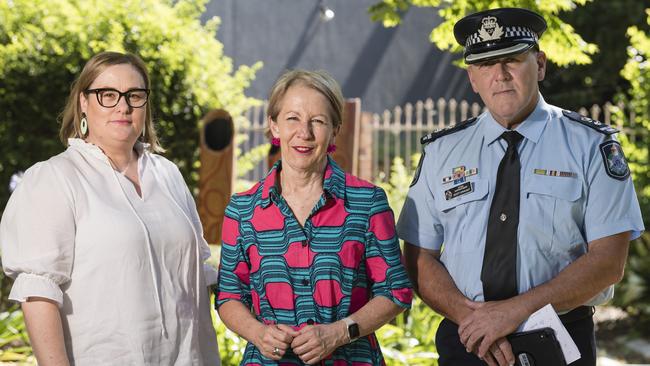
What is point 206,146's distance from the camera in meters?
7.26

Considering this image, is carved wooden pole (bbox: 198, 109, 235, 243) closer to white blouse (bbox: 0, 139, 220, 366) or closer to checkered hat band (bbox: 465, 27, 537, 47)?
white blouse (bbox: 0, 139, 220, 366)

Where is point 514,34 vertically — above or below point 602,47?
below

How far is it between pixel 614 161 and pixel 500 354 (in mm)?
766

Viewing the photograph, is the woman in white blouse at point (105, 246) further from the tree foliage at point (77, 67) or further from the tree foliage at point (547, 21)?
the tree foliage at point (77, 67)

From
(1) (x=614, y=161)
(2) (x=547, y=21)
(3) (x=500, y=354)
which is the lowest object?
(3) (x=500, y=354)

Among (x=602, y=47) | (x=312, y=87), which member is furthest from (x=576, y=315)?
(x=602, y=47)

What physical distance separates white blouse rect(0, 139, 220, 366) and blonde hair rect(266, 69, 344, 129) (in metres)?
0.59

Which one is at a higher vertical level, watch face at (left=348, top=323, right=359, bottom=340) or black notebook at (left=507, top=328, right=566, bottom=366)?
watch face at (left=348, top=323, right=359, bottom=340)

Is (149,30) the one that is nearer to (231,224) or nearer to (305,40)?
(231,224)

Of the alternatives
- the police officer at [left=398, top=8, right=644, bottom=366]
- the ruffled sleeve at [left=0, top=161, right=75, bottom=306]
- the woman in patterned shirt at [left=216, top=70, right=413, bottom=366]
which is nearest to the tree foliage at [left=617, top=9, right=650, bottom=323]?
the police officer at [left=398, top=8, right=644, bottom=366]

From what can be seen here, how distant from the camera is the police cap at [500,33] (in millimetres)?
3178

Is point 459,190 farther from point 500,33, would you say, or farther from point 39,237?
point 39,237

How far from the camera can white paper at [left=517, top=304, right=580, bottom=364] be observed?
9.84 feet

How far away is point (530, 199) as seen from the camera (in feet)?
10.3
